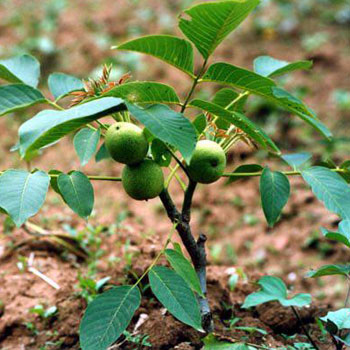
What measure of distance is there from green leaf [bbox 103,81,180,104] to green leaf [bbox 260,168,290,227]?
1.03 feet


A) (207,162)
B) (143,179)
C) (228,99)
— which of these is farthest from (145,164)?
(228,99)

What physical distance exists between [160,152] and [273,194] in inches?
Answer: 11.7

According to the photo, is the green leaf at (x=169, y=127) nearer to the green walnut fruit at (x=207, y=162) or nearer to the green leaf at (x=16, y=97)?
the green walnut fruit at (x=207, y=162)

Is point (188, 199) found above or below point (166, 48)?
below

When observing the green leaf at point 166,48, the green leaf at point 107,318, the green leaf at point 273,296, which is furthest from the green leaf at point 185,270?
the green leaf at point 166,48

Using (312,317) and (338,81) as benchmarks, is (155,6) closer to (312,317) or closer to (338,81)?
(338,81)

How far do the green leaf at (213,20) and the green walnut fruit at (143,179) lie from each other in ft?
0.98

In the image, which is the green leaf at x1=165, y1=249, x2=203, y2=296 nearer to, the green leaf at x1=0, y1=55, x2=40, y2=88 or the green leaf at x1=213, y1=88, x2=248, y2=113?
the green leaf at x1=213, y1=88, x2=248, y2=113

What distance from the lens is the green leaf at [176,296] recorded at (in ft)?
3.68

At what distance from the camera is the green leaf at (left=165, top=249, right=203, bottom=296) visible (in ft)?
3.86

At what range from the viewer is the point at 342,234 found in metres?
1.27

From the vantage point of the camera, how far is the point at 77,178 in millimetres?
1213

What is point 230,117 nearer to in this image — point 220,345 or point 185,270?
point 185,270

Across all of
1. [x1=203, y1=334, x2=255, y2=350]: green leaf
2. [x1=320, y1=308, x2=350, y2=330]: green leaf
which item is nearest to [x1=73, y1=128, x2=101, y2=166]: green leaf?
[x1=203, y1=334, x2=255, y2=350]: green leaf
